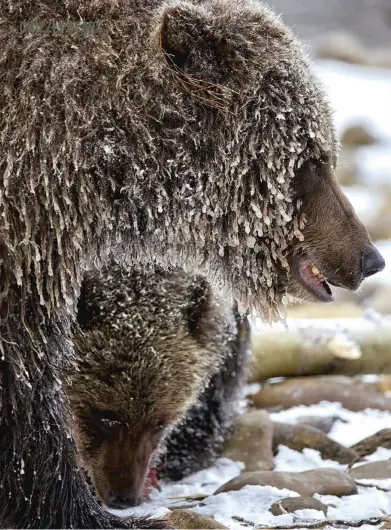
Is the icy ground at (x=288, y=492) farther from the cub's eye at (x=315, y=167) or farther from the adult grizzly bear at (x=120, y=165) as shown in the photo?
the adult grizzly bear at (x=120, y=165)

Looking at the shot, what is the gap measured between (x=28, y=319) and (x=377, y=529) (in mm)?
1669

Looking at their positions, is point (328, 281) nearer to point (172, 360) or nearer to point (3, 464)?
point (172, 360)

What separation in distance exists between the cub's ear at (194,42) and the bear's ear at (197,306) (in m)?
1.38

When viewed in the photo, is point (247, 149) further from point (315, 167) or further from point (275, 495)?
point (275, 495)

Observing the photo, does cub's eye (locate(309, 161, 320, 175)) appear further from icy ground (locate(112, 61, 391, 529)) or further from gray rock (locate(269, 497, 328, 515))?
gray rock (locate(269, 497, 328, 515))

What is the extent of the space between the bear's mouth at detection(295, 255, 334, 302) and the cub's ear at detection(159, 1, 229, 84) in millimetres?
778

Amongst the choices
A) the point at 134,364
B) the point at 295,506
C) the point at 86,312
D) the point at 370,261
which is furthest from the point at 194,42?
the point at 295,506

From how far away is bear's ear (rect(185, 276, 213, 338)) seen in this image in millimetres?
4551

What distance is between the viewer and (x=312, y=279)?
379 cm

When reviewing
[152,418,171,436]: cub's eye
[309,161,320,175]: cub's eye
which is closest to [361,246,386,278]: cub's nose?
[309,161,320,175]: cub's eye

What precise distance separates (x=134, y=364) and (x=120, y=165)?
124cm

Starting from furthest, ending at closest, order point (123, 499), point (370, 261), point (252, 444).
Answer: point (252, 444), point (123, 499), point (370, 261)

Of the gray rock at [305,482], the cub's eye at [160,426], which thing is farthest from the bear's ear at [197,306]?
the gray rock at [305,482]

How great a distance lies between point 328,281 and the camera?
375 centimetres
